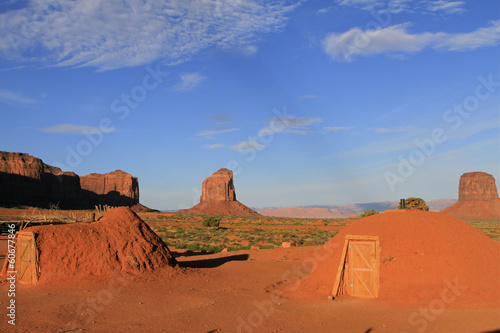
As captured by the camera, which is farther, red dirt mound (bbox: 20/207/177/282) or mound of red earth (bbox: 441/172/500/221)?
mound of red earth (bbox: 441/172/500/221)

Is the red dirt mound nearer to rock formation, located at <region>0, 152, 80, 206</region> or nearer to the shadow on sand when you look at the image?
the shadow on sand

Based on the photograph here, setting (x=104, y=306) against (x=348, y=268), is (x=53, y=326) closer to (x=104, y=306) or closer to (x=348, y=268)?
(x=104, y=306)

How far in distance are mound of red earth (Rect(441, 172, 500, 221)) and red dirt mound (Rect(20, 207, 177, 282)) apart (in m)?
119

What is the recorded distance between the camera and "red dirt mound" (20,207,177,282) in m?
13.9

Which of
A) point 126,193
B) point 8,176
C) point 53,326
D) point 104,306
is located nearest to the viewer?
point 53,326

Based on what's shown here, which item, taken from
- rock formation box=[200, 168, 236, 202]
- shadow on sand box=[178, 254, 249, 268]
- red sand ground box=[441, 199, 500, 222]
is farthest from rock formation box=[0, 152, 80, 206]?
red sand ground box=[441, 199, 500, 222]

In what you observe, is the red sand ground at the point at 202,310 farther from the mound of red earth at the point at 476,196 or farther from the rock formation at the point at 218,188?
the mound of red earth at the point at 476,196

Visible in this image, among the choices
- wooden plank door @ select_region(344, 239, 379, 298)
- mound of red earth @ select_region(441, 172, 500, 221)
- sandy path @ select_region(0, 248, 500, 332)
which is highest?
mound of red earth @ select_region(441, 172, 500, 221)

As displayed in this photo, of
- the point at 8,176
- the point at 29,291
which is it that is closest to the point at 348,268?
the point at 29,291

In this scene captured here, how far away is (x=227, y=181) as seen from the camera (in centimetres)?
13512

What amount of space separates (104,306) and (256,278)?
7.35m

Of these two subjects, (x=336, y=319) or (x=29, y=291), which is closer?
(x=336, y=319)

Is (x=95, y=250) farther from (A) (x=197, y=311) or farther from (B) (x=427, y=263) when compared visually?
(B) (x=427, y=263)

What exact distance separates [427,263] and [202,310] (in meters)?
6.89
